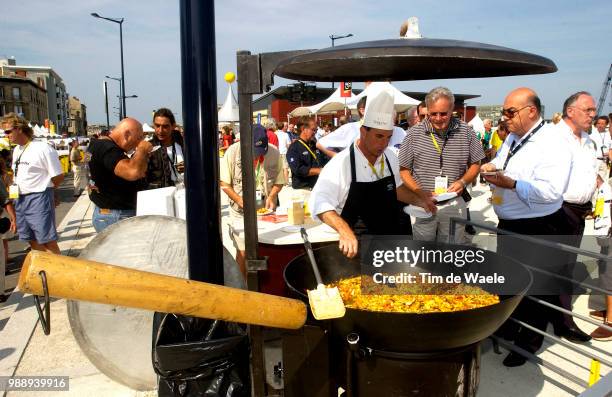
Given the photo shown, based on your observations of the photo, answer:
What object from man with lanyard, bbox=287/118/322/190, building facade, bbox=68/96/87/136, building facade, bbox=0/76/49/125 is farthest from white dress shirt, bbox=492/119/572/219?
building facade, bbox=68/96/87/136

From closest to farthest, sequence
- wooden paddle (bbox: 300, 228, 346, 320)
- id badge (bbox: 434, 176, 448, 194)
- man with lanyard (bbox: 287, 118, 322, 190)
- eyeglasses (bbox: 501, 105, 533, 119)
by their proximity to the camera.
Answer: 1. wooden paddle (bbox: 300, 228, 346, 320)
2. eyeglasses (bbox: 501, 105, 533, 119)
3. id badge (bbox: 434, 176, 448, 194)
4. man with lanyard (bbox: 287, 118, 322, 190)

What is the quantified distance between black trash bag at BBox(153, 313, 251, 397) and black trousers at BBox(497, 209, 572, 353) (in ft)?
7.11

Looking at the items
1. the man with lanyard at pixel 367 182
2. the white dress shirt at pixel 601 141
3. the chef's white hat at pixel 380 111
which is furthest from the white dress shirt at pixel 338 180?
the white dress shirt at pixel 601 141

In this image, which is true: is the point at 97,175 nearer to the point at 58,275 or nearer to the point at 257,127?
the point at 257,127

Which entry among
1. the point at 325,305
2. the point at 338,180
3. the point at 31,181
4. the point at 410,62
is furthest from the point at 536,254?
the point at 31,181

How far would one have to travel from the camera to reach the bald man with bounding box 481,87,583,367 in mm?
2732

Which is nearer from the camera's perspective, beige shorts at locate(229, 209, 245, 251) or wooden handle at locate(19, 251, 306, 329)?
wooden handle at locate(19, 251, 306, 329)

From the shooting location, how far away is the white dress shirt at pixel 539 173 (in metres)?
2.72

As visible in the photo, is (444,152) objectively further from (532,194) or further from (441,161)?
(532,194)

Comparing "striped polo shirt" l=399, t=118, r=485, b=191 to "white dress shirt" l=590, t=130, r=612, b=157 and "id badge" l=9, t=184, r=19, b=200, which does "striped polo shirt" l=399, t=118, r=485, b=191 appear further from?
"white dress shirt" l=590, t=130, r=612, b=157

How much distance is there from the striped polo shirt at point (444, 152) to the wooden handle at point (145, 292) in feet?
8.41

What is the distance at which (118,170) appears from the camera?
128 inches

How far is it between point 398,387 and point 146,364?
1.74 metres

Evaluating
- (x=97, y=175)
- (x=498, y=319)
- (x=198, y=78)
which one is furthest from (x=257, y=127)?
(x=498, y=319)
